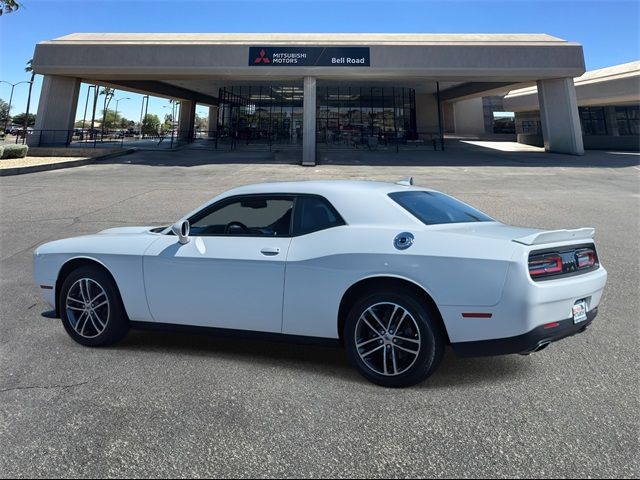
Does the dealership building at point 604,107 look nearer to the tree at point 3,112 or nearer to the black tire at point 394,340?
the black tire at point 394,340

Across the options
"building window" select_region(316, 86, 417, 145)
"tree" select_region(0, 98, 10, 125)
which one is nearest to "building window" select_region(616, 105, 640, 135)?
"building window" select_region(316, 86, 417, 145)

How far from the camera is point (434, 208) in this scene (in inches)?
140

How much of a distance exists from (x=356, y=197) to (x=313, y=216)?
0.38 meters

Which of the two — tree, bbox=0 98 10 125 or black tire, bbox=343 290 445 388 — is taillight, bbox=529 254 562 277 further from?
tree, bbox=0 98 10 125

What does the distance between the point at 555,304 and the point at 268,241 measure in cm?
211

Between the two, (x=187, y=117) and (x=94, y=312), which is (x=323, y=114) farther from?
(x=94, y=312)

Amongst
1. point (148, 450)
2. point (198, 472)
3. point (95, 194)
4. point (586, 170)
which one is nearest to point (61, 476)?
point (148, 450)

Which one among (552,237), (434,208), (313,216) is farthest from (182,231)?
(552,237)

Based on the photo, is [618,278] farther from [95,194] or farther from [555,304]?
[95,194]

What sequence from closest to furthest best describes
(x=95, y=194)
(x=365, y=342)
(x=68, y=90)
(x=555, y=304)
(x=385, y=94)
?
(x=555, y=304) < (x=365, y=342) < (x=95, y=194) < (x=68, y=90) < (x=385, y=94)

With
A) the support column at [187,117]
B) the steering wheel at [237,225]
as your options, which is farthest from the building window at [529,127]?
the steering wheel at [237,225]

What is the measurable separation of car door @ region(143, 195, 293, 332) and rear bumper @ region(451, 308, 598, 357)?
4.57 feet

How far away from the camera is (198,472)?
221 cm

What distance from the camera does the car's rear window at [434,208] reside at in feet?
11.0
